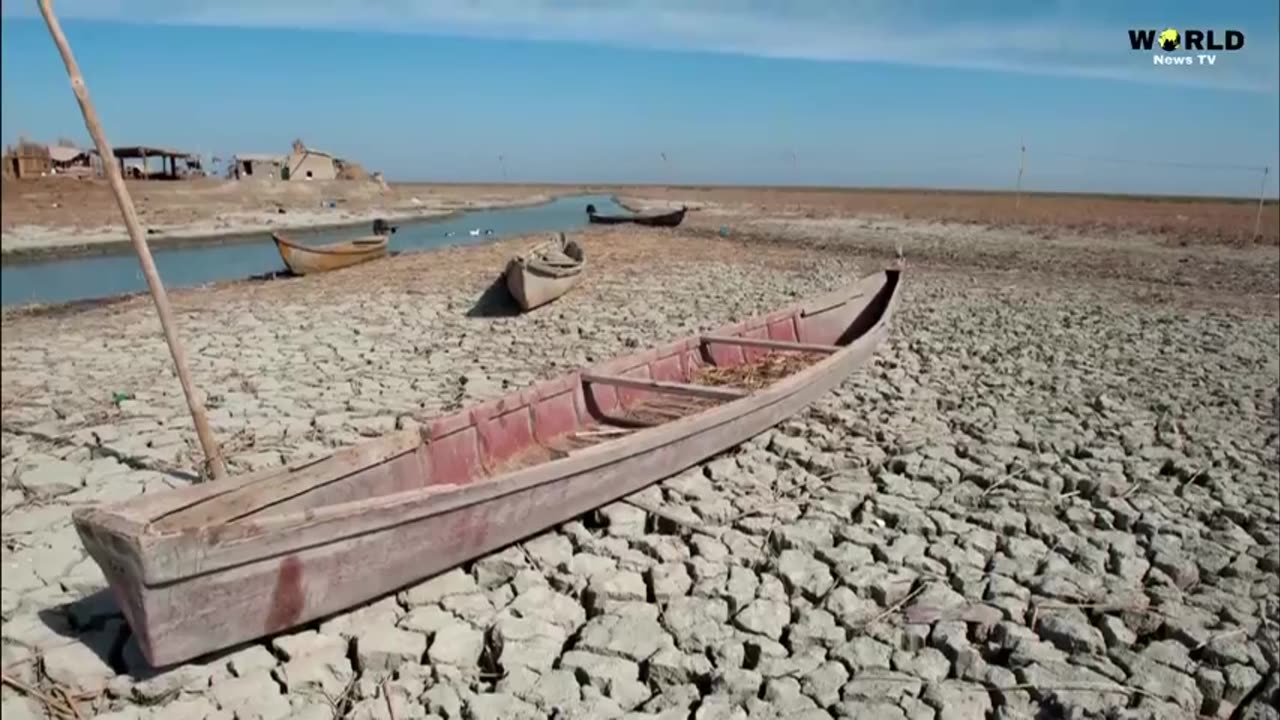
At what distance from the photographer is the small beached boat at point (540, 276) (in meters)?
11.0

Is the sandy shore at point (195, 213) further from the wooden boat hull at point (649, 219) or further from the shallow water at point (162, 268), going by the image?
the wooden boat hull at point (649, 219)

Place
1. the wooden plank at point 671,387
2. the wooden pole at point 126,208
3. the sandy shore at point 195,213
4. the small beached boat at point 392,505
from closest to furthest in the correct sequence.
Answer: the small beached boat at point 392,505 < the wooden pole at point 126,208 < the wooden plank at point 671,387 < the sandy shore at point 195,213

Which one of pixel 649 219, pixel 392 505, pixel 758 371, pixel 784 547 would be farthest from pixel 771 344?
pixel 649 219

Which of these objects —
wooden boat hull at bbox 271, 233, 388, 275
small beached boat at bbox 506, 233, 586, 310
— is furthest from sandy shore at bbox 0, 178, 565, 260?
small beached boat at bbox 506, 233, 586, 310

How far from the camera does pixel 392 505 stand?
3477mm

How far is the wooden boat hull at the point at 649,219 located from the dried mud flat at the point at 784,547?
19.0 m

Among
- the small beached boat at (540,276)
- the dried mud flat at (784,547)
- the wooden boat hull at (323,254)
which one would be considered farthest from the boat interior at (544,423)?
the wooden boat hull at (323,254)

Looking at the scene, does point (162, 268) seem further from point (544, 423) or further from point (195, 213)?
point (544, 423)

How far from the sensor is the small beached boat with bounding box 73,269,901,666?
9.91 feet

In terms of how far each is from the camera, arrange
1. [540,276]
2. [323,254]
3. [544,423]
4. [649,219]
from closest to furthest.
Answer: [544,423] → [540,276] → [323,254] → [649,219]

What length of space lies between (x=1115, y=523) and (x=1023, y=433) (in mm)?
1521

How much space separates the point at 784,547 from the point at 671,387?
178 centimetres

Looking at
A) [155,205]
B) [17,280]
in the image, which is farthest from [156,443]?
[155,205]

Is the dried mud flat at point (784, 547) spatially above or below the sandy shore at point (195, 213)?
below
